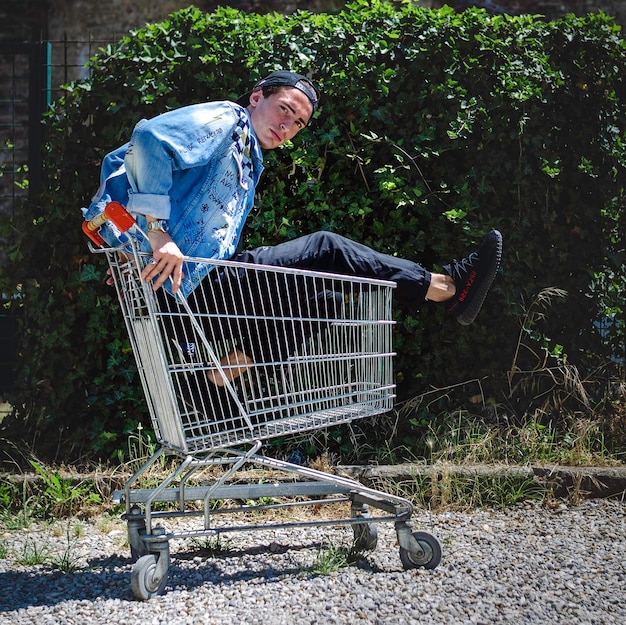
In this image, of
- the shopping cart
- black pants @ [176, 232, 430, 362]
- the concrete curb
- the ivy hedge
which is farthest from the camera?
→ the ivy hedge

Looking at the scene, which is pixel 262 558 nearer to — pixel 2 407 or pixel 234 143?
pixel 234 143

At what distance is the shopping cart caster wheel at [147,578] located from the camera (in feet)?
9.68

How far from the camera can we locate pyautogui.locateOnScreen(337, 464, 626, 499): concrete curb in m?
4.29

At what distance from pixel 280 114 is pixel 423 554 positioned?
1877mm

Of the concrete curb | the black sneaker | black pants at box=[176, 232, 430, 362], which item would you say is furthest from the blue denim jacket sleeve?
the concrete curb

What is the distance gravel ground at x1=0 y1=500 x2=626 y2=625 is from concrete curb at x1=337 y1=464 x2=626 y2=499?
7.8 inches

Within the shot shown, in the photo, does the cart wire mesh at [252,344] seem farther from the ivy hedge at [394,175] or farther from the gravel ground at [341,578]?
the ivy hedge at [394,175]

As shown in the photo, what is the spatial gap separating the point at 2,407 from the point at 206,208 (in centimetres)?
275

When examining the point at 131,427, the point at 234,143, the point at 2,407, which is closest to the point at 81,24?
the point at 2,407

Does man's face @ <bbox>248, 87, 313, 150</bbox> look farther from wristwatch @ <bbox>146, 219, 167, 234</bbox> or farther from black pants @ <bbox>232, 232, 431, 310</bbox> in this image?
wristwatch @ <bbox>146, 219, 167, 234</bbox>

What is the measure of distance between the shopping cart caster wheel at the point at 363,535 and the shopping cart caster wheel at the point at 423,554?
23 cm

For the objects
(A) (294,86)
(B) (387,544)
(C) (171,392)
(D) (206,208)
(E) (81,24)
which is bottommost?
(B) (387,544)

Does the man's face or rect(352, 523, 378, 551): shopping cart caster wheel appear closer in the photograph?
the man's face

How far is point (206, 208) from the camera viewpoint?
319cm
